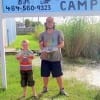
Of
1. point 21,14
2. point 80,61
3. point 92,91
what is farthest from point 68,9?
point 80,61

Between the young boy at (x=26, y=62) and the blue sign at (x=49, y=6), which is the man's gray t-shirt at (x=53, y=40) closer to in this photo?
the young boy at (x=26, y=62)

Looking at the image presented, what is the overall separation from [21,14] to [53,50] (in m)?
1.32

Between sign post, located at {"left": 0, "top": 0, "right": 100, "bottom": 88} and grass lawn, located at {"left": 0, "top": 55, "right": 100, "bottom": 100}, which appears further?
sign post, located at {"left": 0, "top": 0, "right": 100, "bottom": 88}

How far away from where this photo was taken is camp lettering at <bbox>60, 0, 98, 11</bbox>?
823cm

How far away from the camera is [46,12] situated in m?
8.32

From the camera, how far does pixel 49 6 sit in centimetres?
833

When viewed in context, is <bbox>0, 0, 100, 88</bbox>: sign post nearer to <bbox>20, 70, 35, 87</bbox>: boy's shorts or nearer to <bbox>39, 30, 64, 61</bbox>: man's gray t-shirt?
<bbox>39, 30, 64, 61</bbox>: man's gray t-shirt

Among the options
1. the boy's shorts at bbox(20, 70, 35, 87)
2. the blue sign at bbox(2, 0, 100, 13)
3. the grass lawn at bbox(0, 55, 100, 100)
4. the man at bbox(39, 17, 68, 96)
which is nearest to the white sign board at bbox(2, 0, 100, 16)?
the blue sign at bbox(2, 0, 100, 13)

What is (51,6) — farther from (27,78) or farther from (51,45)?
(27,78)

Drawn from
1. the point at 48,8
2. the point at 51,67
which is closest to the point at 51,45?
the point at 51,67

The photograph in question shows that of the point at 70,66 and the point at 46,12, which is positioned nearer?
the point at 46,12

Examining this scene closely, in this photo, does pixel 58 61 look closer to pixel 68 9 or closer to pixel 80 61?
pixel 68 9

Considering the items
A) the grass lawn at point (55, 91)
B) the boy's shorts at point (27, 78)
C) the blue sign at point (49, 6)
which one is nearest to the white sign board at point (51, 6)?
the blue sign at point (49, 6)

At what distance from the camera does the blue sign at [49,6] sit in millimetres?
8242
